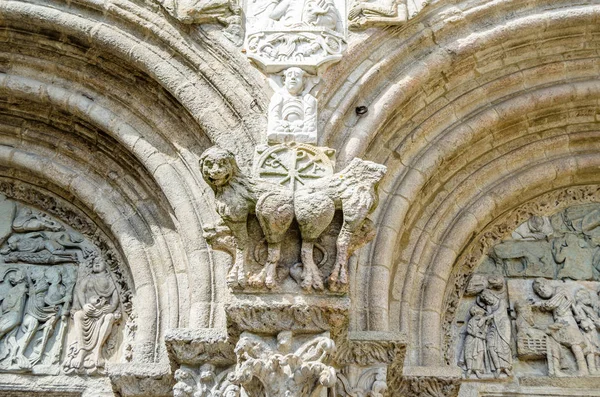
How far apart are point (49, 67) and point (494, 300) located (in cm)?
394

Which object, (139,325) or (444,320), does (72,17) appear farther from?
(444,320)

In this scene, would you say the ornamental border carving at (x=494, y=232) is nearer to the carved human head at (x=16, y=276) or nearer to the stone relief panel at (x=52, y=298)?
the stone relief panel at (x=52, y=298)

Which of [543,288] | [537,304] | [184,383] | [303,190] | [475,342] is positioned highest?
[303,190]

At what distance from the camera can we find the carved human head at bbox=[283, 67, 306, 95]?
19.4 feet

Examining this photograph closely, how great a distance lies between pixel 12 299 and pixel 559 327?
420cm

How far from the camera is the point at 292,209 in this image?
5207mm

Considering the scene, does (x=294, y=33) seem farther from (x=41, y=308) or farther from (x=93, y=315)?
(x=41, y=308)

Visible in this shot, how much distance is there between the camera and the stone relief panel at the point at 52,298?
256 inches

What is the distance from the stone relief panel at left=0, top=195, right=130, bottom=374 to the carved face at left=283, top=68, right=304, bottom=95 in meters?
2.13

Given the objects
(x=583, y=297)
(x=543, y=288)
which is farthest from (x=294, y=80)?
(x=583, y=297)

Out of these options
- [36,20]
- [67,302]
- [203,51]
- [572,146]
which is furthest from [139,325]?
[572,146]

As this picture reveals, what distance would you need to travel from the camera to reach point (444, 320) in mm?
6695

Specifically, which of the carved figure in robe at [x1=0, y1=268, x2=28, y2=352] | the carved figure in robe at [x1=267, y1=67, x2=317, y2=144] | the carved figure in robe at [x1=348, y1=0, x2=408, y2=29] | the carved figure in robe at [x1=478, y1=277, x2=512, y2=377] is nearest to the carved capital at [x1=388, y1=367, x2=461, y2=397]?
the carved figure in robe at [x1=478, y1=277, x2=512, y2=377]

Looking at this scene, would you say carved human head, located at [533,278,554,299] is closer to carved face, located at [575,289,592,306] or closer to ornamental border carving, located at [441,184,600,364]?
→ carved face, located at [575,289,592,306]
